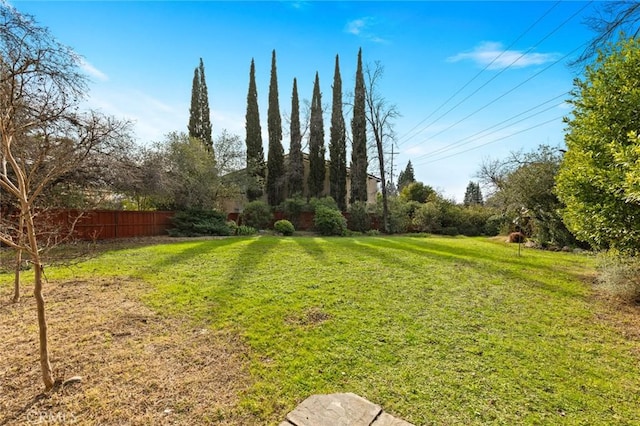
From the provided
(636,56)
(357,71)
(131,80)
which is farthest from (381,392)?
(357,71)

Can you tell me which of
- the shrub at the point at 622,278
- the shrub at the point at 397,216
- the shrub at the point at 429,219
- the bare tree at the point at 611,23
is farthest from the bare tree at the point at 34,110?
the shrub at the point at 429,219

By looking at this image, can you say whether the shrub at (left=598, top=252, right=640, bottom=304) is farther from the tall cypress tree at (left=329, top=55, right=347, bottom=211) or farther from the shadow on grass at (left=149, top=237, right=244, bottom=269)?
the tall cypress tree at (left=329, top=55, right=347, bottom=211)

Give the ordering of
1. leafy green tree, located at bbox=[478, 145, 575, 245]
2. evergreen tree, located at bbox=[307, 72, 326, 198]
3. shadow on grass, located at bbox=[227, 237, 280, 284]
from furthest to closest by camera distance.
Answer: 1. evergreen tree, located at bbox=[307, 72, 326, 198]
2. leafy green tree, located at bbox=[478, 145, 575, 245]
3. shadow on grass, located at bbox=[227, 237, 280, 284]

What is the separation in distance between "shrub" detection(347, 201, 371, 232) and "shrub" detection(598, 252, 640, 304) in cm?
1444

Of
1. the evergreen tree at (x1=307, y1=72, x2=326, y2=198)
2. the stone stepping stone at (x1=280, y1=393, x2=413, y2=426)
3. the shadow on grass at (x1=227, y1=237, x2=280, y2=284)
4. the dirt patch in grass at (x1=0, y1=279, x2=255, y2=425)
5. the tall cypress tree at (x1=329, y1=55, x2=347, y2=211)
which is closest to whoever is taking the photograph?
the stone stepping stone at (x1=280, y1=393, x2=413, y2=426)

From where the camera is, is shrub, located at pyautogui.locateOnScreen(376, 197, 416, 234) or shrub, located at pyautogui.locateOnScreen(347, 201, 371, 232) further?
shrub, located at pyautogui.locateOnScreen(376, 197, 416, 234)

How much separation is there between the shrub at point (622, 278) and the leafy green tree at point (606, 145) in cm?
58

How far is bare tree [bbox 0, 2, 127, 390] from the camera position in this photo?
8.14 ft

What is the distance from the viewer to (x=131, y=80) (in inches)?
275

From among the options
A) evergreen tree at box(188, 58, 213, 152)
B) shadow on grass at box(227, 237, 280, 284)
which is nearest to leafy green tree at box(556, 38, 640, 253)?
shadow on grass at box(227, 237, 280, 284)

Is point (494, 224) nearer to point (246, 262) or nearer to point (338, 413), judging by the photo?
point (246, 262)

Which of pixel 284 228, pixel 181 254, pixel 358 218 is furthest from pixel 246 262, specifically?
pixel 358 218

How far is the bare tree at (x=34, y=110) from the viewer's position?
2482 millimetres

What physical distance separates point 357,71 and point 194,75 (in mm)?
14492
